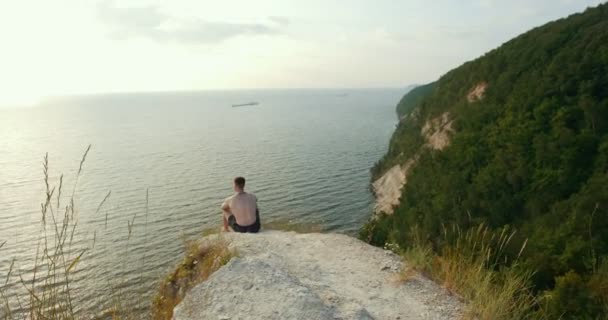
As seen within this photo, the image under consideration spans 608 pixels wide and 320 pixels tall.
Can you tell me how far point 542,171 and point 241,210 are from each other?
11.8m

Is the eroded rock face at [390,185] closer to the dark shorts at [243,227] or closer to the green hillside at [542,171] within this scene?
the green hillside at [542,171]

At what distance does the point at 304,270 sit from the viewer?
8.34m

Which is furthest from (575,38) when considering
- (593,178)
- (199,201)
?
(199,201)

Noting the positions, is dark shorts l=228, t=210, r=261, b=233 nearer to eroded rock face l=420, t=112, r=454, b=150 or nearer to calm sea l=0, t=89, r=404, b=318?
calm sea l=0, t=89, r=404, b=318

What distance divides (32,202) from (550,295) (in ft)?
124

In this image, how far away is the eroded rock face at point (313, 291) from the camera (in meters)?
6.20

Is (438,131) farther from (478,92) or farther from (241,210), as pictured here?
(241,210)

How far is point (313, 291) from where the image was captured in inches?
279

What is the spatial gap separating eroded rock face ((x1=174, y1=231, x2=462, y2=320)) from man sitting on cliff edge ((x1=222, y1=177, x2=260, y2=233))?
2.66 metres

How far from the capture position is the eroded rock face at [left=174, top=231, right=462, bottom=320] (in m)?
6.20

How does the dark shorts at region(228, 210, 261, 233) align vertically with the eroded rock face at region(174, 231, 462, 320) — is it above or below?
below

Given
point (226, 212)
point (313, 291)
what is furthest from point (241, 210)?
point (313, 291)

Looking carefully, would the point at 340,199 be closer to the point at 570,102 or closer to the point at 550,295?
the point at 570,102

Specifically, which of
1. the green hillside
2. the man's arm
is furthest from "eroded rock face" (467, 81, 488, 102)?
the man's arm
